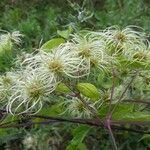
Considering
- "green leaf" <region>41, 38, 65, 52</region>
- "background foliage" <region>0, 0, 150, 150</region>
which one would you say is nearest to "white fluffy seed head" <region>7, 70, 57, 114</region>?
"green leaf" <region>41, 38, 65, 52</region>

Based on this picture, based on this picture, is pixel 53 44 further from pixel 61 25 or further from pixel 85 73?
pixel 61 25

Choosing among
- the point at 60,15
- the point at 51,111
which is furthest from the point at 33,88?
the point at 60,15

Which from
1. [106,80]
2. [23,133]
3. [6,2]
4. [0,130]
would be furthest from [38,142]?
[6,2]

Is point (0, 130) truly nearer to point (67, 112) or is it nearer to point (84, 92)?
point (67, 112)

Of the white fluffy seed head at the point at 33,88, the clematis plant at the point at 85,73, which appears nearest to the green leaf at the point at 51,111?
the clematis plant at the point at 85,73

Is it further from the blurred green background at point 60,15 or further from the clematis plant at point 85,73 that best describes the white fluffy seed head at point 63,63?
the blurred green background at point 60,15

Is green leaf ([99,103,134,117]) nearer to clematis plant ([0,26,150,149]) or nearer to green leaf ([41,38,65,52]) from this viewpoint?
clematis plant ([0,26,150,149])
